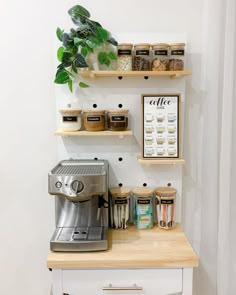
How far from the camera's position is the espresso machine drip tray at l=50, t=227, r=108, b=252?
1386 mm

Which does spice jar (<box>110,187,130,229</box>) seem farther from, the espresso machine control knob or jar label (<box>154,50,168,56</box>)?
jar label (<box>154,50,168,56</box>)

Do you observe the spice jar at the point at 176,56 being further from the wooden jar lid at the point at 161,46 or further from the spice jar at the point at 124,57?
the spice jar at the point at 124,57

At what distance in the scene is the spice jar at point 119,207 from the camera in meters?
1.64

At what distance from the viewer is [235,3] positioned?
1.46 metres

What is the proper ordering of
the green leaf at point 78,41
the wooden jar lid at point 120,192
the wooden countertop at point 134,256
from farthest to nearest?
the wooden jar lid at point 120,192
the green leaf at point 78,41
the wooden countertop at point 134,256

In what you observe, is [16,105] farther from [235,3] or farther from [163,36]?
[235,3]

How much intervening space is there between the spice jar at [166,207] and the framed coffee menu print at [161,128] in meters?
0.19

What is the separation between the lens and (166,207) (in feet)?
5.48

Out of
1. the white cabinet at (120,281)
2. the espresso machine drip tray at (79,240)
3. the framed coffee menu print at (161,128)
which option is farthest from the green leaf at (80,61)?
the white cabinet at (120,281)

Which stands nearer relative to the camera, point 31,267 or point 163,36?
point 163,36

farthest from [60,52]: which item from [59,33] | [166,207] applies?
[166,207]

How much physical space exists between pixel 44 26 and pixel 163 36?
1.99ft

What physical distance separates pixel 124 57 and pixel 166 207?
2.52ft

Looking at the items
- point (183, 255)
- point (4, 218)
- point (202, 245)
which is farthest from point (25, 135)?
point (202, 245)
